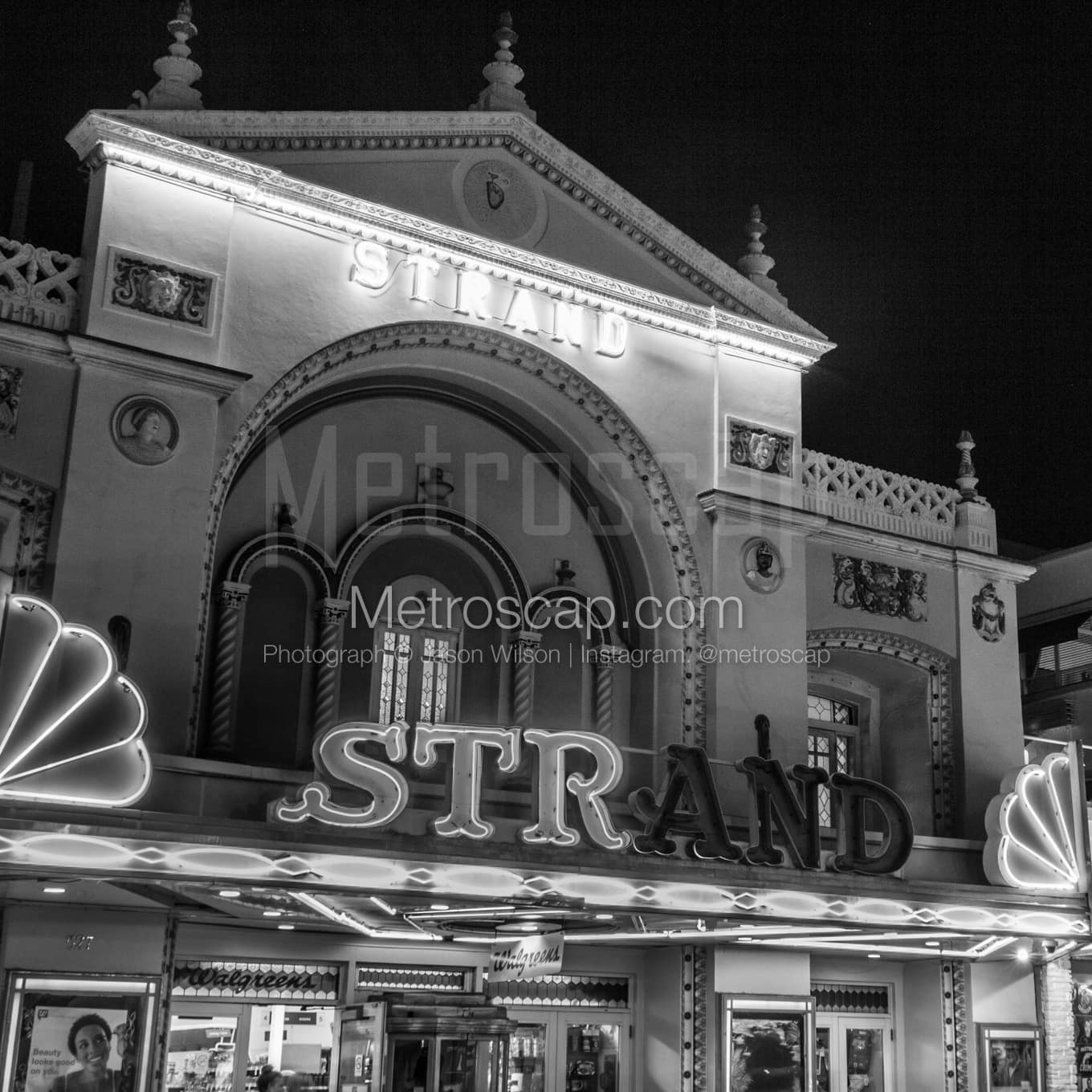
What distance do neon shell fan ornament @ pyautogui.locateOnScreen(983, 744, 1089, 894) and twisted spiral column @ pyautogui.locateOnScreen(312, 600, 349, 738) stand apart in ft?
25.1

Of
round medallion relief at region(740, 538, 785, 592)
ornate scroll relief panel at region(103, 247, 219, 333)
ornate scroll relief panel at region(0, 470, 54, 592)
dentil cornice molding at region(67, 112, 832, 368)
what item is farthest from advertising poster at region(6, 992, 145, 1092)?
round medallion relief at region(740, 538, 785, 592)

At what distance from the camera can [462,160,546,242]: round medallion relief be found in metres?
16.8

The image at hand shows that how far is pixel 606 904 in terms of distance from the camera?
43.4 ft

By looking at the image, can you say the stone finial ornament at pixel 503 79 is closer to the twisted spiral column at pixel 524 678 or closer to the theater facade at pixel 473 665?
the theater facade at pixel 473 665

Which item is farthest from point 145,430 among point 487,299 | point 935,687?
point 935,687

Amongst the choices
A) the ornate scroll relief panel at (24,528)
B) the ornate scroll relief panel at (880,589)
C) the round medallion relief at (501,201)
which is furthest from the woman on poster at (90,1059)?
the ornate scroll relief panel at (880,589)

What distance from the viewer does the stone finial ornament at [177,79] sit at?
15016 millimetres

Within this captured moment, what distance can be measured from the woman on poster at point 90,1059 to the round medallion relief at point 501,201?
31.1 feet

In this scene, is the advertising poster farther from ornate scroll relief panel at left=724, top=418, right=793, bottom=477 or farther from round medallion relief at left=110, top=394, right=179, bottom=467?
ornate scroll relief panel at left=724, top=418, right=793, bottom=477

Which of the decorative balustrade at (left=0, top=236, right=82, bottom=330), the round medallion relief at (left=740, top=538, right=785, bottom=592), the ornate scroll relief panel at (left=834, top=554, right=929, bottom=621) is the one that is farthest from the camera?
the ornate scroll relief panel at (left=834, top=554, right=929, bottom=621)

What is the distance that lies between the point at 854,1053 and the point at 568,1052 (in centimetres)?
408

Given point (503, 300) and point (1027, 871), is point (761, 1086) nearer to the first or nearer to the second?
point (1027, 871)

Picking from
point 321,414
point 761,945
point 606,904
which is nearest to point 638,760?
point 761,945

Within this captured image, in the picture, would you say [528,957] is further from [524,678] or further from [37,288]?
[37,288]
